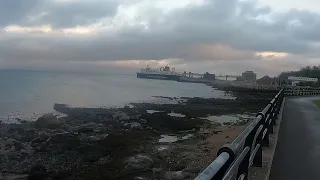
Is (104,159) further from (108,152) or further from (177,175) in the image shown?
(177,175)

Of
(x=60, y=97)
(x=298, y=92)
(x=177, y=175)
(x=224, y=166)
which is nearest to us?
(x=224, y=166)

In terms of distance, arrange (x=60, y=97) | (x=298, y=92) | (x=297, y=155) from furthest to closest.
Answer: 1. (x=60, y=97)
2. (x=298, y=92)
3. (x=297, y=155)

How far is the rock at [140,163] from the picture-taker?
11641mm

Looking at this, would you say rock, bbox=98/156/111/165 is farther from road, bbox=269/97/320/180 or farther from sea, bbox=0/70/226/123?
sea, bbox=0/70/226/123

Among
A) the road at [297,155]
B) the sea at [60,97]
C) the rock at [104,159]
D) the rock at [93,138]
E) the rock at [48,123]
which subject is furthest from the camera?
the sea at [60,97]

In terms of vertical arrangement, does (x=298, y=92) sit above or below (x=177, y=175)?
above

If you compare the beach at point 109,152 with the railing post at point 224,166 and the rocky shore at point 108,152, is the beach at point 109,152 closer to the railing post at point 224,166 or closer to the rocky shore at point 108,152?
the rocky shore at point 108,152

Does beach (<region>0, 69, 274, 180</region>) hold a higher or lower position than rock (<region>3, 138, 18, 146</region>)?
higher

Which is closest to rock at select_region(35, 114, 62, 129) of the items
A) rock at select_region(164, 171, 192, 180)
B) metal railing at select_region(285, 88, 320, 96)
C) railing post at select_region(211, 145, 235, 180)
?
rock at select_region(164, 171, 192, 180)

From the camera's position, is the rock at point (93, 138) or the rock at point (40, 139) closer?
the rock at point (93, 138)

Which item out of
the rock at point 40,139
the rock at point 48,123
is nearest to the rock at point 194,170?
the rock at point 40,139

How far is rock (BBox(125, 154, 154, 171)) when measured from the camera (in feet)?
38.2

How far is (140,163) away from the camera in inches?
473

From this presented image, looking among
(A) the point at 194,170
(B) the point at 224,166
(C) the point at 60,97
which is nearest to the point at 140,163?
(A) the point at 194,170
